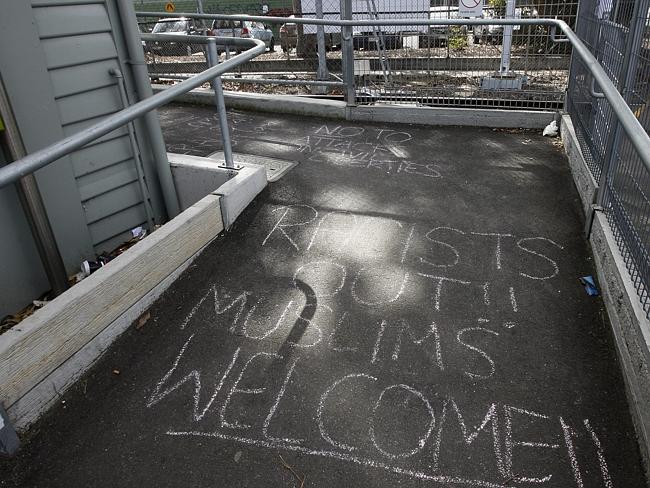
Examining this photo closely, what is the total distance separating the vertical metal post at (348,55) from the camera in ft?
21.7

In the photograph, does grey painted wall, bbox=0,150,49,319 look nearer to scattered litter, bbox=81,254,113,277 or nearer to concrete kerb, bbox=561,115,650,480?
scattered litter, bbox=81,254,113,277

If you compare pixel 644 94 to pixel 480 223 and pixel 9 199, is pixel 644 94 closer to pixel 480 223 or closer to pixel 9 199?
pixel 480 223

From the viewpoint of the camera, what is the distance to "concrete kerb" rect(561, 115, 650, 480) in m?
2.46

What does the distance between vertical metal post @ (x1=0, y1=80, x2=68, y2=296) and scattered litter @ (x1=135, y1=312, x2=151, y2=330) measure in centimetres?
93

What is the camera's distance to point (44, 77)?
3.80 meters

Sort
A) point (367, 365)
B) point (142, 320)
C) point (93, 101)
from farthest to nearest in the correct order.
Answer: point (93, 101) < point (142, 320) < point (367, 365)

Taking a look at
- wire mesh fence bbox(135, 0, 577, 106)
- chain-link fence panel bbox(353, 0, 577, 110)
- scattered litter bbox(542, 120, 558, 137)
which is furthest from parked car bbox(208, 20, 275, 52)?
scattered litter bbox(542, 120, 558, 137)

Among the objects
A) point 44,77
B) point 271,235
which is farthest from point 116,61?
point 271,235

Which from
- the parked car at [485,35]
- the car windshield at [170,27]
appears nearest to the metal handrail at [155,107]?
the parked car at [485,35]

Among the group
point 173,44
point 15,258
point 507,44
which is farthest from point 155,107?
point 173,44

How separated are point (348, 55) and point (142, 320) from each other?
4.74m

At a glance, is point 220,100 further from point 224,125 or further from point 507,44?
point 507,44

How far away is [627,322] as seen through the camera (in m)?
2.86

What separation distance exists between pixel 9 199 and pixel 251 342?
78.4 inches
